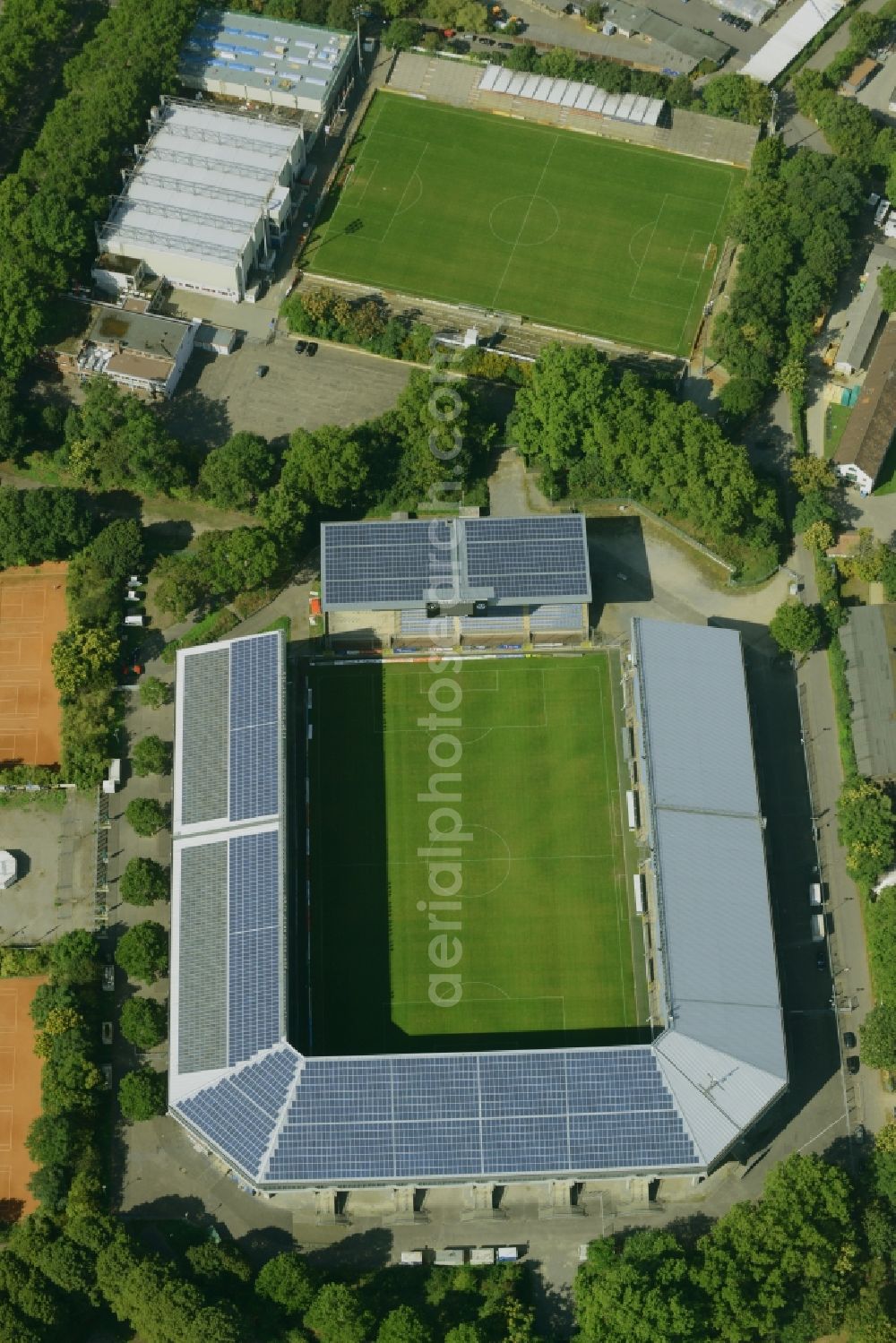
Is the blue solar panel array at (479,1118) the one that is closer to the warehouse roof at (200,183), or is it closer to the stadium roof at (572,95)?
the warehouse roof at (200,183)

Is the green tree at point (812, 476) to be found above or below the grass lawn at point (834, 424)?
below

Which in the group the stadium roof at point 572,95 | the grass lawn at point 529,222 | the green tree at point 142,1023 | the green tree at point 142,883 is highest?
the stadium roof at point 572,95

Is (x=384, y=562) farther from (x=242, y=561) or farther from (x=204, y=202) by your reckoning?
(x=204, y=202)

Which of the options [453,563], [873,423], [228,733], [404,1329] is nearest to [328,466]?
[453,563]

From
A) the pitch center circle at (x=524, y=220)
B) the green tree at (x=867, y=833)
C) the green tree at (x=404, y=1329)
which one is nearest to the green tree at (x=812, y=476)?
the green tree at (x=867, y=833)

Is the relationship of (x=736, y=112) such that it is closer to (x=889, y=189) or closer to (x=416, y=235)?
(x=889, y=189)

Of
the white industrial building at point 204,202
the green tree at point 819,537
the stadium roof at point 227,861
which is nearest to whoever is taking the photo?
the stadium roof at point 227,861
